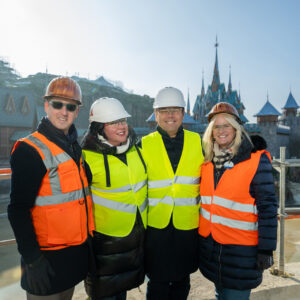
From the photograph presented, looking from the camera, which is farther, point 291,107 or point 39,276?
point 291,107

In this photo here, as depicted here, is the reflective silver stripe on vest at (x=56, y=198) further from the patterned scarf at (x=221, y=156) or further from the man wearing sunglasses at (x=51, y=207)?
the patterned scarf at (x=221, y=156)

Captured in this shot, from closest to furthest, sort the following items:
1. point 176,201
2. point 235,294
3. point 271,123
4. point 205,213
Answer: point 235,294 → point 205,213 → point 176,201 → point 271,123

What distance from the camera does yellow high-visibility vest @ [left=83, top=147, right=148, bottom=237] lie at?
2.20 metres

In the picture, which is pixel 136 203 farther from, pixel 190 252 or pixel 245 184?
pixel 245 184

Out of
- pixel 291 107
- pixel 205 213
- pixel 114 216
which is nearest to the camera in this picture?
pixel 114 216

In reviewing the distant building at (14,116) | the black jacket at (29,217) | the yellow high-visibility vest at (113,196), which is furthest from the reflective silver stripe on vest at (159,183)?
the distant building at (14,116)

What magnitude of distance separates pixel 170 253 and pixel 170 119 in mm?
1440

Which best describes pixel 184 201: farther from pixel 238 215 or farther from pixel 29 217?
pixel 29 217

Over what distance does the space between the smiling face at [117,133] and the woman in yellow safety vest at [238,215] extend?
0.93 metres

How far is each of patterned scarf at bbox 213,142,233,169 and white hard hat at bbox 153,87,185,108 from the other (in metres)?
0.78

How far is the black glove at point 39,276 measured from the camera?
5.52 ft

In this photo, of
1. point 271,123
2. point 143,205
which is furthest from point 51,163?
point 271,123

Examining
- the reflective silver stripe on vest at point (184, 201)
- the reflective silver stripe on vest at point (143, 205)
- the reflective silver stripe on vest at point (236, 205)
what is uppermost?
the reflective silver stripe on vest at point (236, 205)

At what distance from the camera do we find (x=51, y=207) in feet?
5.82
